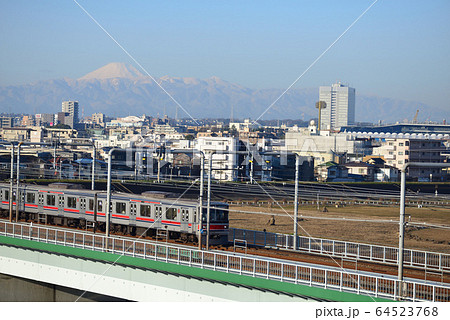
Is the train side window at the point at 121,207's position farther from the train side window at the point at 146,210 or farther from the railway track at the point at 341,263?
the railway track at the point at 341,263

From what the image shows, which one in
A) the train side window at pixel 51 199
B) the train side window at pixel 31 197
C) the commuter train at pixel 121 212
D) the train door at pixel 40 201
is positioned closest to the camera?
the commuter train at pixel 121 212

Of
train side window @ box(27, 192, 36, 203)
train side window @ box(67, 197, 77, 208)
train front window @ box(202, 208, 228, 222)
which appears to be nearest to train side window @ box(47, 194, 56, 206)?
train side window @ box(27, 192, 36, 203)

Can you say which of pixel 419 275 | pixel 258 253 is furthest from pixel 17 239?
pixel 419 275

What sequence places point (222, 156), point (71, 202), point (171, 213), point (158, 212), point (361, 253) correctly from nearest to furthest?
point (171, 213) < point (158, 212) < point (361, 253) < point (71, 202) < point (222, 156)

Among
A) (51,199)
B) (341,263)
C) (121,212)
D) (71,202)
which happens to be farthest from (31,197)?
(341,263)

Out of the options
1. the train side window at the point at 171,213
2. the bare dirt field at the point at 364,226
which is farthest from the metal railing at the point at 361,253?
the bare dirt field at the point at 364,226

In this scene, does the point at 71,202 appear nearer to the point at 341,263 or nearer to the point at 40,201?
the point at 40,201
